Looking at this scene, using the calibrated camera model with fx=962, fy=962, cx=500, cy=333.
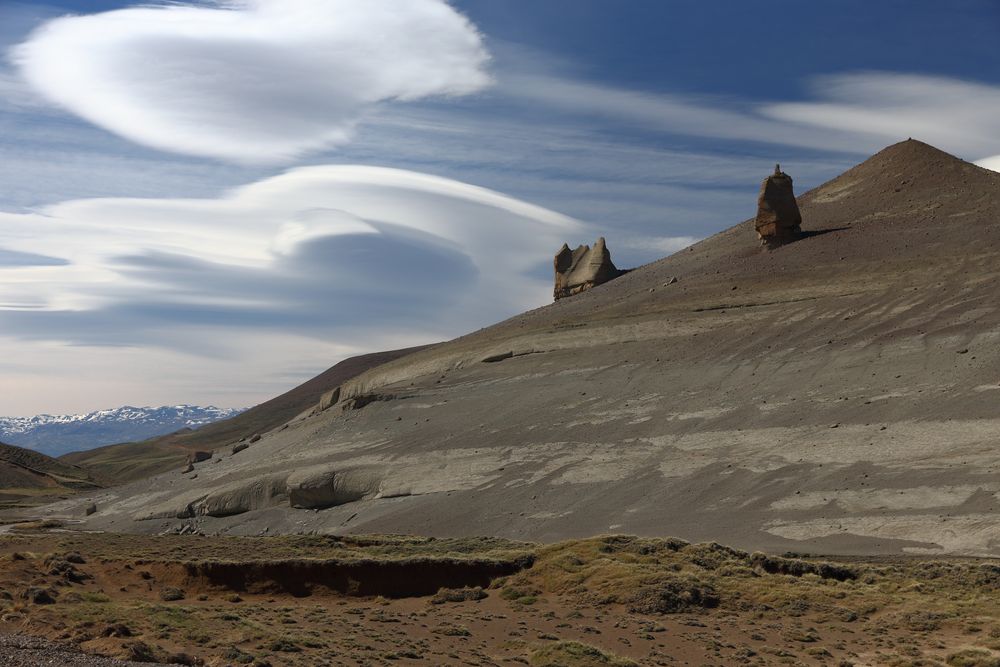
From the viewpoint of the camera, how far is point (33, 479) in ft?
318

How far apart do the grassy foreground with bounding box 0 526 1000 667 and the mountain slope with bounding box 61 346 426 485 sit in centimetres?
10941

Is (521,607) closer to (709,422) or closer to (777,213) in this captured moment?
(709,422)

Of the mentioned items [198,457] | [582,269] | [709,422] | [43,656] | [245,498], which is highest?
[582,269]

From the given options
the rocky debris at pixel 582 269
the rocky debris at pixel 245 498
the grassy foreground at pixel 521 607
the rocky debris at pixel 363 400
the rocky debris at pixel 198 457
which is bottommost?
the grassy foreground at pixel 521 607

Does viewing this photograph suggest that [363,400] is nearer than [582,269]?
Yes

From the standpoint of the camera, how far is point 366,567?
24.1m

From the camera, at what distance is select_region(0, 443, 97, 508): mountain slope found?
254ft

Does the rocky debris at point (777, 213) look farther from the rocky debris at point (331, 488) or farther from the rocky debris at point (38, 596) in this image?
the rocky debris at point (38, 596)

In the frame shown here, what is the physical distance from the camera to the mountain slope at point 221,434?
451 ft

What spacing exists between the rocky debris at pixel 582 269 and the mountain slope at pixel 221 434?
6472 cm

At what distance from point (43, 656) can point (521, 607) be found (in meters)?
11.3

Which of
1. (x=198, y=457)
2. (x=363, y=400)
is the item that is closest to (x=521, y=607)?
(x=363, y=400)

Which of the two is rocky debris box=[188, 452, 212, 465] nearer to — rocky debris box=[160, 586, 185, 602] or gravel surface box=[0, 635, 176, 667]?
rocky debris box=[160, 586, 185, 602]

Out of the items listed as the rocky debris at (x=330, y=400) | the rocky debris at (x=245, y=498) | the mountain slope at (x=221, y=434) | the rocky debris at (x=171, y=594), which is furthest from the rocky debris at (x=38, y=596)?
the mountain slope at (x=221, y=434)
